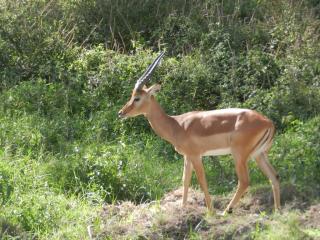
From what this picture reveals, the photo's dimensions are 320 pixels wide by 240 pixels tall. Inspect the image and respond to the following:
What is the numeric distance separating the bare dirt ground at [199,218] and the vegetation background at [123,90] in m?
0.25

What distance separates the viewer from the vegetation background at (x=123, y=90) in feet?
31.4

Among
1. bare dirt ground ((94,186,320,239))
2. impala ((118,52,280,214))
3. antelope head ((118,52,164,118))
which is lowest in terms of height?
bare dirt ground ((94,186,320,239))

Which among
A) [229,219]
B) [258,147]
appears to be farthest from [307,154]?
[229,219]

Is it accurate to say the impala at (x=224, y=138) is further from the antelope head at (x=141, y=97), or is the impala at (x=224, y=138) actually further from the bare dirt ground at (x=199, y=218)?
the bare dirt ground at (x=199, y=218)

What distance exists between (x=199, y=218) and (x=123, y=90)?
4.81m

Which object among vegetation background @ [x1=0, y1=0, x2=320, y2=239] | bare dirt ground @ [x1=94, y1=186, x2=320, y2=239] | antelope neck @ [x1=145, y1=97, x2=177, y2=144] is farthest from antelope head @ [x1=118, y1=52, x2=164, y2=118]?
bare dirt ground @ [x1=94, y1=186, x2=320, y2=239]

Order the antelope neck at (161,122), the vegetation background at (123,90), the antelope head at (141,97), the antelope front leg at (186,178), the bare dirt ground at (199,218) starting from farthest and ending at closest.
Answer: the vegetation background at (123,90)
the antelope head at (141,97)
the antelope neck at (161,122)
the antelope front leg at (186,178)
the bare dirt ground at (199,218)

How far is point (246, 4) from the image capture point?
1536cm

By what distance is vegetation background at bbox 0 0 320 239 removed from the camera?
31.4 feet

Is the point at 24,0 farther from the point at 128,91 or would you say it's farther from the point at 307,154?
the point at 307,154

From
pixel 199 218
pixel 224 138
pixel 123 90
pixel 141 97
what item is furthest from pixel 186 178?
pixel 123 90

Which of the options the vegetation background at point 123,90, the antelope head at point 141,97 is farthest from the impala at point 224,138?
the vegetation background at point 123,90

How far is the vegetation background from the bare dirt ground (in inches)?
9.7

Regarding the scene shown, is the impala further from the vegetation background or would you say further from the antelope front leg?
the vegetation background
